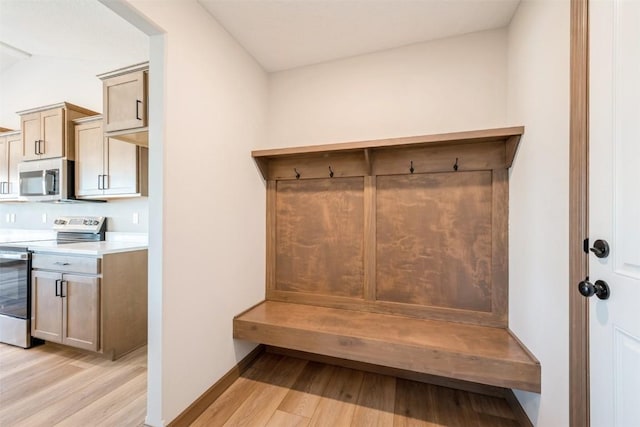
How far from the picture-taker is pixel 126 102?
67.8 inches

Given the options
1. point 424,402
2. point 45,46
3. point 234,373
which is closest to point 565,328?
point 424,402

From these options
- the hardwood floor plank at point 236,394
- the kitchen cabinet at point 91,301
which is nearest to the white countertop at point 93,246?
the kitchen cabinet at point 91,301

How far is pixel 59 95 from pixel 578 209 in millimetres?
4928

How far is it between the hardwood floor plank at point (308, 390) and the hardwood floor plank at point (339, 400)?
39mm

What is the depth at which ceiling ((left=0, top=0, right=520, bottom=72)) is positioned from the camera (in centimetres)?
161

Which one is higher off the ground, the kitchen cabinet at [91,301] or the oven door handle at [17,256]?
the oven door handle at [17,256]

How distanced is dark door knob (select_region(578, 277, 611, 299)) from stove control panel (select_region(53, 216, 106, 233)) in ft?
12.6

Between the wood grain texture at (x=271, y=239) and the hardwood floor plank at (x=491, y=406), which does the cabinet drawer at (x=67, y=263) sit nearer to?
the wood grain texture at (x=271, y=239)

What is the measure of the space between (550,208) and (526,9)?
1.17 m

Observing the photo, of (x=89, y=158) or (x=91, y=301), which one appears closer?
(x=91, y=301)

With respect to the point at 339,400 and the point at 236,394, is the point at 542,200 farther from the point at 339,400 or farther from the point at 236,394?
the point at 236,394

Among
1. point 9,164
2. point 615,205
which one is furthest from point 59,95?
point 615,205

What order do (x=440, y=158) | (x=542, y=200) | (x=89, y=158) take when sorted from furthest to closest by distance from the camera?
(x=89, y=158) < (x=440, y=158) < (x=542, y=200)

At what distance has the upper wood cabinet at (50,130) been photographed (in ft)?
8.63
